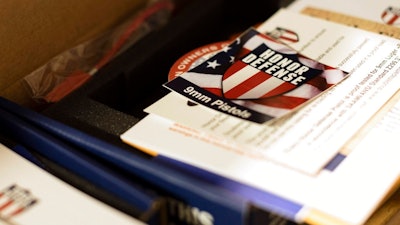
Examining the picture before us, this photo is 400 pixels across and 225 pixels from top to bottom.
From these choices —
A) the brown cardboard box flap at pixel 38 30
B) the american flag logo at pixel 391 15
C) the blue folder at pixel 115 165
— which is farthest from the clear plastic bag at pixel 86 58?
the american flag logo at pixel 391 15

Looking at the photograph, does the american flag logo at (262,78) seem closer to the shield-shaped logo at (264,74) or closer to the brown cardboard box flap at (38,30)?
the shield-shaped logo at (264,74)

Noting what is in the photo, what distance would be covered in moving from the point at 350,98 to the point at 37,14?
39 cm

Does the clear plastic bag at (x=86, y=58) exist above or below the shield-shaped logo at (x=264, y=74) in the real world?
below

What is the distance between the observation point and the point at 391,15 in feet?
2.67

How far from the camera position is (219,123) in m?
0.62

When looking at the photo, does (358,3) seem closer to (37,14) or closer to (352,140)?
(352,140)

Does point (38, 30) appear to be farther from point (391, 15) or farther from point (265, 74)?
point (391, 15)

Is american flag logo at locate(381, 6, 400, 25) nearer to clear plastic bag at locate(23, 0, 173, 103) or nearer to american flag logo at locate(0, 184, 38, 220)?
clear plastic bag at locate(23, 0, 173, 103)

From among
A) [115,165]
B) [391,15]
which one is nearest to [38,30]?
[115,165]

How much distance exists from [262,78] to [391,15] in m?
0.25

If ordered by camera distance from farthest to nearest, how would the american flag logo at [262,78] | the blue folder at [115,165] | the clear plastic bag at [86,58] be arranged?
the clear plastic bag at [86,58]
the american flag logo at [262,78]
the blue folder at [115,165]

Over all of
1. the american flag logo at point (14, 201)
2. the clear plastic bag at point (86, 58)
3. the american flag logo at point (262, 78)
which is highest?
the american flag logo at point (262, 78)

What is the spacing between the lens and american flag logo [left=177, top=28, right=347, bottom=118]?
65 centimetres

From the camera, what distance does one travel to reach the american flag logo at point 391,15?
800mm
